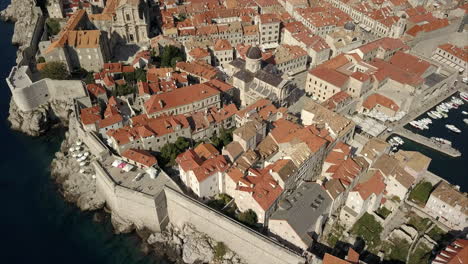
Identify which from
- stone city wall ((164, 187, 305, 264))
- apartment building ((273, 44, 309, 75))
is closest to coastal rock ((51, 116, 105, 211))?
stone city wall ((164, 187, 305, 264))

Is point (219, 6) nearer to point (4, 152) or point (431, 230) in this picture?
point (4, 152)

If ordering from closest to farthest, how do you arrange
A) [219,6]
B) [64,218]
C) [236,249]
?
[236,249], [64,218], [219,6]

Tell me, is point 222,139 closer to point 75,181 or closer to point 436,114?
point 75,181

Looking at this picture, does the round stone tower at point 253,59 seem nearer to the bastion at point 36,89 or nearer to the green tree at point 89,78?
the green tree at point 89,78

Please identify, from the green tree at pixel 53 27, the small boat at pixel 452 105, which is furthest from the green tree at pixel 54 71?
the small boat at pixel 452 105

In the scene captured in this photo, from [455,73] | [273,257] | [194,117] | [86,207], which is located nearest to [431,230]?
[273,257]

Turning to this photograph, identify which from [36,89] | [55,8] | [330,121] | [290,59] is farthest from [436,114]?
[55,8]

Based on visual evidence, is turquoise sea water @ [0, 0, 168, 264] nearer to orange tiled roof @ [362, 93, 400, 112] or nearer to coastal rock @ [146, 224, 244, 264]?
coastal rock @ [146, 224, 244, 264]
